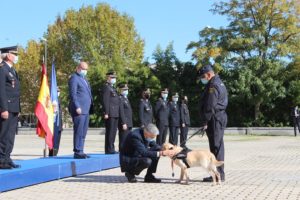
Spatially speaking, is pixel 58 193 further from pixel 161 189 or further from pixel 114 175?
pixel 114 175

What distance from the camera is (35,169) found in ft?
30.2

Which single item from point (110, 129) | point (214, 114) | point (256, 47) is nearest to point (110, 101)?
point (110, 129)

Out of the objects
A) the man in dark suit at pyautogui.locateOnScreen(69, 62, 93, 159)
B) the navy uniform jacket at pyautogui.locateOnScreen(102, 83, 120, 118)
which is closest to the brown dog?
the man in dark suit at pyautogui.locateOnScreen(69, 62, 93, 159)

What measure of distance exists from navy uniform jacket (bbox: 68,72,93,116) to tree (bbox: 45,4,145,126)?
30629mm

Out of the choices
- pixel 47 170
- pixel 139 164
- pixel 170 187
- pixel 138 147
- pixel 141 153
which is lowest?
pixel 170 187

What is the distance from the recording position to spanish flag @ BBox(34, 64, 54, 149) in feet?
46.0

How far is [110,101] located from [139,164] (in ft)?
10.9

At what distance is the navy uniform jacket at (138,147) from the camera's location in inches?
367

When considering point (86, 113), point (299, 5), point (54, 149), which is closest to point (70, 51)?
point (299, 5)

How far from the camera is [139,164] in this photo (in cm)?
937

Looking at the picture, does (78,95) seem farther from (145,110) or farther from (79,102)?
(145,110)

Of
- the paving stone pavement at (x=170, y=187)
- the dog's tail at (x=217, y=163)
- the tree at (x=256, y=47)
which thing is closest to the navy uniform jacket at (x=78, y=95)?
the paving stone pavement at (x=170, y=187)

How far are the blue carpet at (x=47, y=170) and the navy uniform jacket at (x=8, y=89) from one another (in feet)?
3.43

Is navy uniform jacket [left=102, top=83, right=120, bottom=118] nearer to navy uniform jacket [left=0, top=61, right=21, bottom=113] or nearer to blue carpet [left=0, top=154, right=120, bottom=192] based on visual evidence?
blue carpet [left=0, top=154, right=120, bottom=192]
